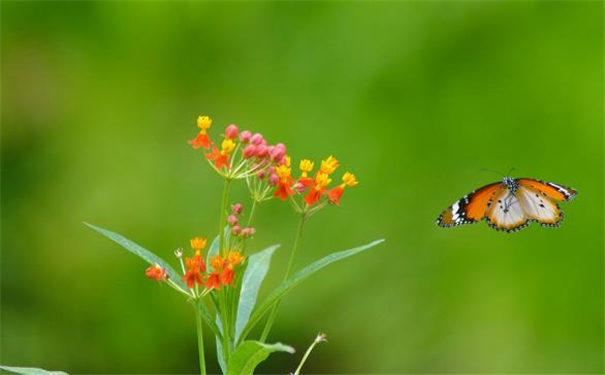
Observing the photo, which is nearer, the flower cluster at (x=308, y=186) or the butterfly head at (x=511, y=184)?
the flower cluster at (x=308, y=186)

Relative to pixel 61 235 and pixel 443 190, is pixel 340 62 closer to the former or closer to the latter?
pixel 443 190

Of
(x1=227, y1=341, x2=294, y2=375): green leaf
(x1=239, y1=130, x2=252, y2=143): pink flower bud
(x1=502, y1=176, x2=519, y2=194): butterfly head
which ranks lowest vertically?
(x1=227, y1=341, x2=294, y2=375): green leaf

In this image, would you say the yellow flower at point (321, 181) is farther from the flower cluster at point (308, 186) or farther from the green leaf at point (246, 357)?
the green leaf at point (246, 357)

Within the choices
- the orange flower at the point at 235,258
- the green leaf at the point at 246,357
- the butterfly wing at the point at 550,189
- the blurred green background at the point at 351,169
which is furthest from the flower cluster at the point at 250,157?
the blurred green background at the point at 351,169

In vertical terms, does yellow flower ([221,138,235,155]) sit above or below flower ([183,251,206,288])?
above

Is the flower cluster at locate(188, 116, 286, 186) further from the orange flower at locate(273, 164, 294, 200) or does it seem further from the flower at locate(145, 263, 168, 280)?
the flower at locate(145, 263, 168, 280)

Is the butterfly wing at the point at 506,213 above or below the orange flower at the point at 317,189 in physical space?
above

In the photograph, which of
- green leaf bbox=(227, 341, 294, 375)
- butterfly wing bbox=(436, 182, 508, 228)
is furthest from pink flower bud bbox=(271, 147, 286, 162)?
butterfly wing bbox=(436, 182, 508, 228)
